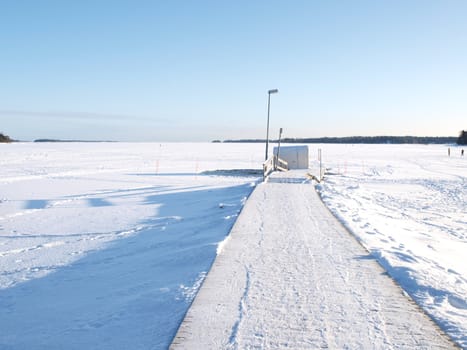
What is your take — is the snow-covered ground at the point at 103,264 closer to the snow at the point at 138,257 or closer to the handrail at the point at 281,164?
the snow at the point at 138,257

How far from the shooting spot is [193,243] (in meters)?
8.08

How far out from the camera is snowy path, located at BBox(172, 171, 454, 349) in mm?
3879

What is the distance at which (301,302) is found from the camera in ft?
15.3

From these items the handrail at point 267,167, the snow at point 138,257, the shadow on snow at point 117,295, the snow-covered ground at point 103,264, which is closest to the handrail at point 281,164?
the handrail at point 267,167

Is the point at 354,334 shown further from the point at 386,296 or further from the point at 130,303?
the point at 130,303

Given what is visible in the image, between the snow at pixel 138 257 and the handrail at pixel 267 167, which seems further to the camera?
the handrail at pixel 267 167

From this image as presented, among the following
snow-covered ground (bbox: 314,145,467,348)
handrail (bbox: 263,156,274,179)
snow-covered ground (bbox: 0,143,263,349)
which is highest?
handrail (bbox: 263,156,274,179)

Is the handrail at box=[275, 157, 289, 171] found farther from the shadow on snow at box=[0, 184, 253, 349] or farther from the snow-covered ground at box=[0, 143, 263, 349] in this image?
the shadow on snow at box=[0, 184, 253, 349]

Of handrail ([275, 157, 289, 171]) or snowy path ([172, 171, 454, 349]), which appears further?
handrail ([275, 157, 289, 171])

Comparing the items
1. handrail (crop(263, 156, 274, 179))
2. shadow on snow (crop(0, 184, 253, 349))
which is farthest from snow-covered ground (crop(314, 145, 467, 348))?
shadow on snow (crop(0, 184, 253, 349))

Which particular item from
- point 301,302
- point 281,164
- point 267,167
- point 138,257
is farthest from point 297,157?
point 301,302

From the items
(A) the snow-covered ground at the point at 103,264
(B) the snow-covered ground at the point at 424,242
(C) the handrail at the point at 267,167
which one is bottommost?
(A) the snow-covered ground at the point at 103,264

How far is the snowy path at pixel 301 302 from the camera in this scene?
12.7ft

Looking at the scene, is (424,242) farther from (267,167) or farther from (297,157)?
(297,157)
